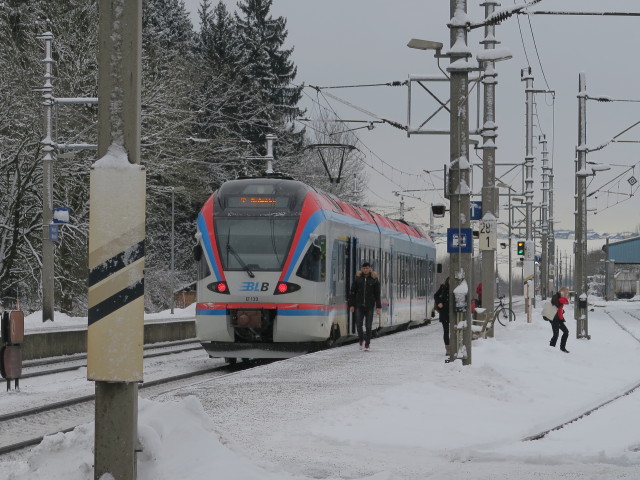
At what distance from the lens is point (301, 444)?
36.1ft

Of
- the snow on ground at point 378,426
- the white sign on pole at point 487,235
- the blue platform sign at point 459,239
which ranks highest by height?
the white sign on pole at point 487,235

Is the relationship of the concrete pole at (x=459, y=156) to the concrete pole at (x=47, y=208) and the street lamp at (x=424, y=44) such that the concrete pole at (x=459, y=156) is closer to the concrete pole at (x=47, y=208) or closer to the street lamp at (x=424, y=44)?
the street lamp at (x=424, y=44)

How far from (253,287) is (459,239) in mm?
4193

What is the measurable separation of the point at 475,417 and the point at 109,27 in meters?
7.87

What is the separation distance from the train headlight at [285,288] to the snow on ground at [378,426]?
1.28 m

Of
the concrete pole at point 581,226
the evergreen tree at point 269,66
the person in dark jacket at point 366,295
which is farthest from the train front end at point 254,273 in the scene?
the evergreen tree at point 269,66

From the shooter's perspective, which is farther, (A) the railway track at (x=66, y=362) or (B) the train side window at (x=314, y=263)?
(B) the train side window at (x=314, y=263)

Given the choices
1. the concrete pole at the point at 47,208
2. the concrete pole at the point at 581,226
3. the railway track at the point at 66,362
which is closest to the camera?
the railway track at the point at 66,362

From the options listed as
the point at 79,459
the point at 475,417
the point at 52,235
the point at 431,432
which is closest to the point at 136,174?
the point at 79,459

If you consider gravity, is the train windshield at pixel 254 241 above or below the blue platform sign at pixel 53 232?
below

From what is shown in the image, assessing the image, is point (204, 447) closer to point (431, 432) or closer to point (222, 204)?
point (431, 432)

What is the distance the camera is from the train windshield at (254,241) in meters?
22.4

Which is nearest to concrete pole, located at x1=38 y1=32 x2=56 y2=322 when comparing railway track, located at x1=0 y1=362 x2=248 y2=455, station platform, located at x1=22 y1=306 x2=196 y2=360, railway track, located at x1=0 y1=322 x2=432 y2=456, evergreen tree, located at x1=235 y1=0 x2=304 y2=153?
station platform, located at x1=22 y1=306 x2=196 y2=360

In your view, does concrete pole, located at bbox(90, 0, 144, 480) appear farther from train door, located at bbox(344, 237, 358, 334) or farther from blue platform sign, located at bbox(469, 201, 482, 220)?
blue platform sign, located at bbox(469, 201, 482, 220)
